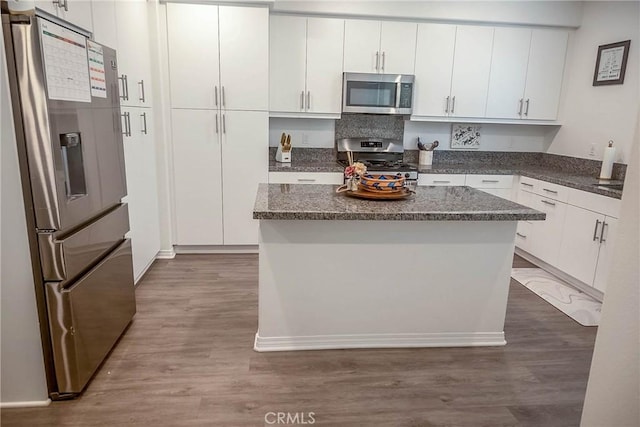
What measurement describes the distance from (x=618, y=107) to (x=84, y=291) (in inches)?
167

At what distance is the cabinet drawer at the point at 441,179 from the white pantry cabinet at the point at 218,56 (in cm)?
168

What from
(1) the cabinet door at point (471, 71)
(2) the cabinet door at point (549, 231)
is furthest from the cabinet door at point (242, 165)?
(2) the cabinet door at point (549, 231)

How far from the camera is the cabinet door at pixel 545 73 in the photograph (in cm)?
406

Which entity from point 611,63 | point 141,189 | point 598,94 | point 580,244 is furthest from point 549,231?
point 141,189

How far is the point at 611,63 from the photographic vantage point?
3602 mm

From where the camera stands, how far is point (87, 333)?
6.40 feet

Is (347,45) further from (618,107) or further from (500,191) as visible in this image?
(618,107)

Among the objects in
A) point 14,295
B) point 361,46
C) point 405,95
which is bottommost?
point 14,295

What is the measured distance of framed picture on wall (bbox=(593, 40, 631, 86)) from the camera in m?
3.47

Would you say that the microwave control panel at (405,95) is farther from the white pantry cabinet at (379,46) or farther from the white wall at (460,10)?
the white wall at (460,10)

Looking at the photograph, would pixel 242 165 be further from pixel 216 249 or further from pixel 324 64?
pixel 324 64

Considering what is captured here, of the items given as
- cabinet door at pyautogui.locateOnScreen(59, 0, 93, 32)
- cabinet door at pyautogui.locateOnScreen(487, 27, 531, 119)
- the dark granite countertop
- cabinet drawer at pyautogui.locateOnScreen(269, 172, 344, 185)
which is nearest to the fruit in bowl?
the dark granite countertop

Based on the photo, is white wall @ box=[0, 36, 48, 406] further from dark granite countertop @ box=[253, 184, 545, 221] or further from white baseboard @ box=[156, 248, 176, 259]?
white baseboard @ box=[156, 248, 176, 259]

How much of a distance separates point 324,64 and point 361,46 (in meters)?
0.39
